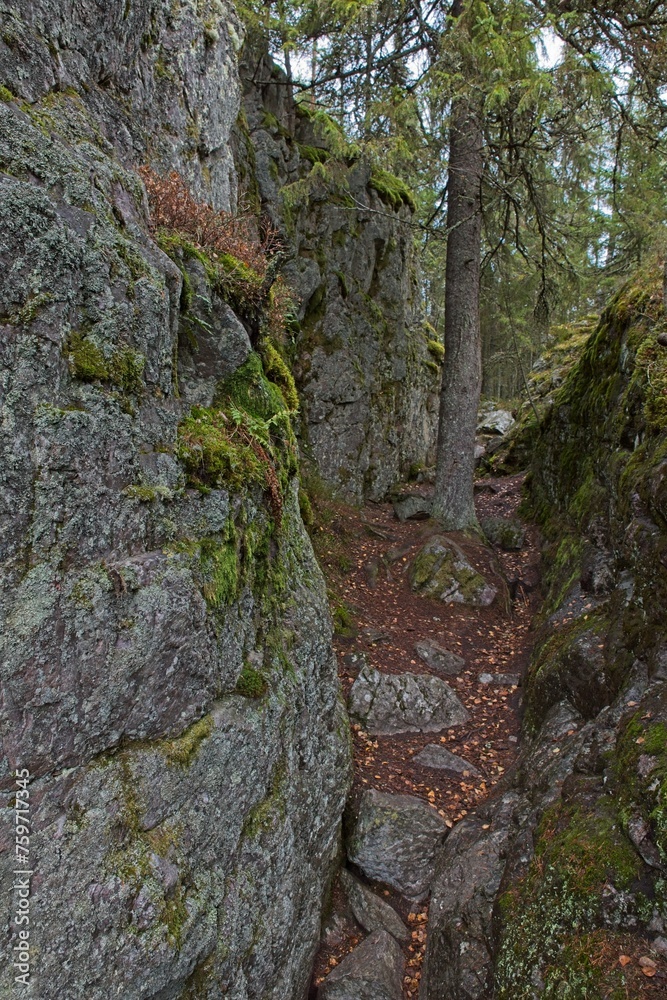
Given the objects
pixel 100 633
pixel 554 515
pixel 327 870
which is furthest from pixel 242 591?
pixel 554 515

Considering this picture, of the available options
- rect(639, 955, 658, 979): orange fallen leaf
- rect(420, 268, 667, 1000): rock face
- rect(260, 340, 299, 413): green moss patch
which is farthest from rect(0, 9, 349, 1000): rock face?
rect(639, 955, 658, 979): orange fallen leaf

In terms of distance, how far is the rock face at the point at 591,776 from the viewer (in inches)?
130

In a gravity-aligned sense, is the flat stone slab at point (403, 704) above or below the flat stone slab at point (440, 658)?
below

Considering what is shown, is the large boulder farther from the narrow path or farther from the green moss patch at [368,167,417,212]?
the green moss patch at [368,167,417,212]

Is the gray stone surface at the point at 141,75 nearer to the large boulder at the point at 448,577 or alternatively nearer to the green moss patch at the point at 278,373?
the green moss patch at the point at 278,373

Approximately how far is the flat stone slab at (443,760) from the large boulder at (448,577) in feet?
8.60

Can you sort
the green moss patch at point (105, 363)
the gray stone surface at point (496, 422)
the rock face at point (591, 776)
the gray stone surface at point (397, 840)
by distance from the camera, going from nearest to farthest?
the green moss patch at point (105, 363) < the rock face at point (591, 776) < the gray stone surface at point (397, 840) < the gray stone surface at point (496, 422)

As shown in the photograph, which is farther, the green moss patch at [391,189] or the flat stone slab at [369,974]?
the green moss patch at [391,189]

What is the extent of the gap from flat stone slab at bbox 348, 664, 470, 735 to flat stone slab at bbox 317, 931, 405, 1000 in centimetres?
195

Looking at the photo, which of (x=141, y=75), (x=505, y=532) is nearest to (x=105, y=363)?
(x=141, y=75)

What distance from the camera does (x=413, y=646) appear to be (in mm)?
7043

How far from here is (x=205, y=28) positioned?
6.00 m

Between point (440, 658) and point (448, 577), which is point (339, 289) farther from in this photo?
point (440, 658)

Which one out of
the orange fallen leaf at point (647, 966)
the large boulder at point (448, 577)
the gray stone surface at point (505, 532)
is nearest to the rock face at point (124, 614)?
the orange fallen leaf at point (647, 966)
